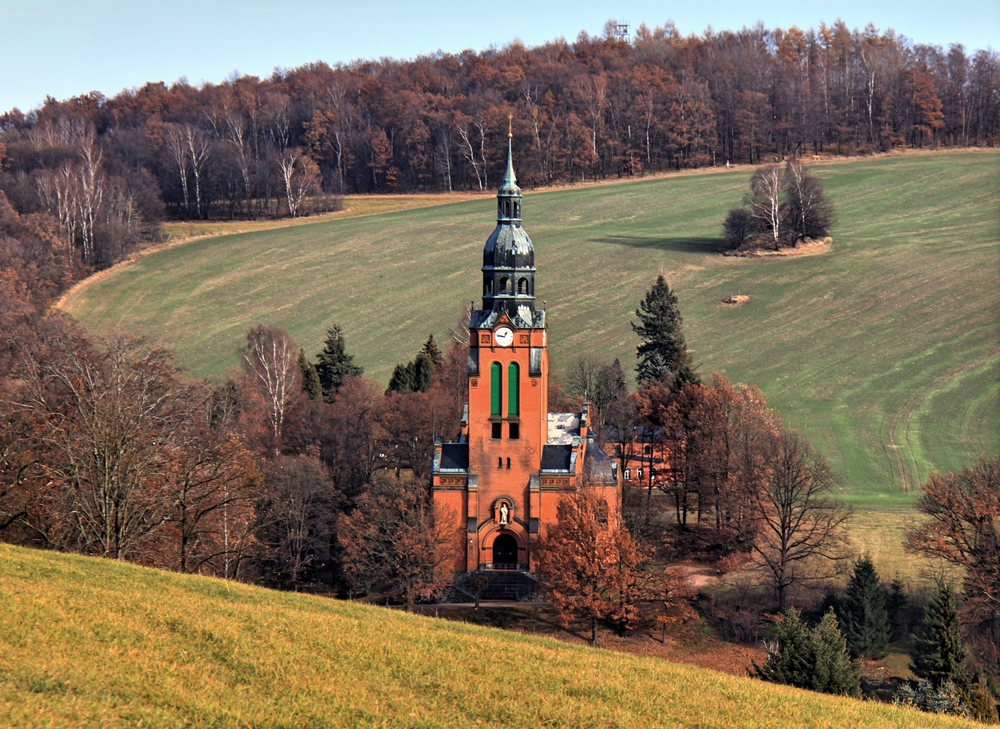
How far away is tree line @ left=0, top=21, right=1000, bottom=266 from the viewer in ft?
475

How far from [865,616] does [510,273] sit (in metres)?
24.4

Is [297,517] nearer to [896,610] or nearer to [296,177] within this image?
[896,610]

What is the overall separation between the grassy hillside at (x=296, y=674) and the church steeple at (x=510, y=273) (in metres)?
30.7

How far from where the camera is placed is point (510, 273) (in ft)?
206

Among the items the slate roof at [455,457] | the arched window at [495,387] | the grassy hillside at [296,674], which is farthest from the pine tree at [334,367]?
the grassy hillside at [296,674]

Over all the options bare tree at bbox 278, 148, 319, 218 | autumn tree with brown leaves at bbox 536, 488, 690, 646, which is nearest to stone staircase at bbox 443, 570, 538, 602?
autumn tree with brown leaves at bbox 536, 488, 690, 646

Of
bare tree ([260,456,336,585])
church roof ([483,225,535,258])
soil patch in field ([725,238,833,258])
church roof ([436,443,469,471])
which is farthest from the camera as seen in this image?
soil patch in field ([725,238,833,258])

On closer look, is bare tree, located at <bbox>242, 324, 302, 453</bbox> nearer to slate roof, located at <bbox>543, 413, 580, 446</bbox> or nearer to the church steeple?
slate roof, located at <bbox>543, 413, 580, 446</bbox>

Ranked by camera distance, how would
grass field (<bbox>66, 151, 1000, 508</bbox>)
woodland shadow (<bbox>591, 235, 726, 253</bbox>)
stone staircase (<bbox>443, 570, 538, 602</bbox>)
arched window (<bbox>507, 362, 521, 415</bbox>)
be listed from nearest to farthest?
1. stone staircase (<bbox>443, 570, 538, 602</bbox>)
2. arched window (<bbox>507, 362, 521, 415</bbox>)
3. grass field (<bbox>66, 151, 1000, 508</bbox>)
4. woodland shadow (<bbox>591, 235, 726, 253</bbox>)

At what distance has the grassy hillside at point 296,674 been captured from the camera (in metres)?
23.2

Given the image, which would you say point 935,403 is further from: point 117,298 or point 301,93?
point 301,93

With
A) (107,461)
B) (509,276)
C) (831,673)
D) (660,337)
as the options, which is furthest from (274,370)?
(831,673)

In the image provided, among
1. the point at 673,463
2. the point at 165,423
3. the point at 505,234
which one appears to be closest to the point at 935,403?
the point at 673,463

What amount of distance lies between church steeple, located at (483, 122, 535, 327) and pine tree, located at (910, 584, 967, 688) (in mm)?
25428
